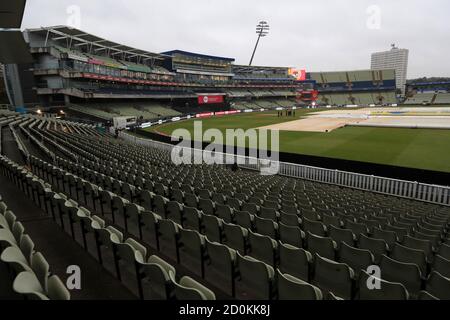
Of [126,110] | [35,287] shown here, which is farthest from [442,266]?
[126,110]

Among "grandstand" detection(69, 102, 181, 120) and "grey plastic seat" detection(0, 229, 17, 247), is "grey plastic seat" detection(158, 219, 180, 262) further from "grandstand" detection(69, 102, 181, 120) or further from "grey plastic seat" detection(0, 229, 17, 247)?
"grandstand" detection(69, 102, 181, 120)

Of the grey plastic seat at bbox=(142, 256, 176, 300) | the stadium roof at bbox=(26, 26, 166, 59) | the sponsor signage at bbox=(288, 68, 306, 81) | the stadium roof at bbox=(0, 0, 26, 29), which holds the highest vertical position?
the stadium roof at bbox=(26, 26, 166, 59)

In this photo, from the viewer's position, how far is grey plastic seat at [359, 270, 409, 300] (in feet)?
10.5

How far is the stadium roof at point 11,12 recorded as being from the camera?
6.80m

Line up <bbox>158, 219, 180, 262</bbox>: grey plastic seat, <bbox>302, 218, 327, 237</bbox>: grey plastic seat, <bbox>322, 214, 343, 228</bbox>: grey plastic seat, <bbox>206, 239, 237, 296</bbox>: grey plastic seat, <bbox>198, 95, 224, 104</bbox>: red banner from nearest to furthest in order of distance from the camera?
<bbox>206, 239, 237, 296</bbox>: grey plastic seat
<bbox>158, 219, 180, 262</bbox>: grey plastic seat
<bbox>302, 218, 327, 237</bbox>: grey plastic seat
<bbox>322, 214, 343, 228</bbox>: grey plastic seat
<bbox>198, 95, 224, 104</bbox>: red banner

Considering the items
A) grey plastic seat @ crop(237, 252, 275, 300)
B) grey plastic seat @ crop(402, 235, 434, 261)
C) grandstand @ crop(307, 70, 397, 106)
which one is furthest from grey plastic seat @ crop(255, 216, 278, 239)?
grandstand @ crop(307, 70, 397, 106)

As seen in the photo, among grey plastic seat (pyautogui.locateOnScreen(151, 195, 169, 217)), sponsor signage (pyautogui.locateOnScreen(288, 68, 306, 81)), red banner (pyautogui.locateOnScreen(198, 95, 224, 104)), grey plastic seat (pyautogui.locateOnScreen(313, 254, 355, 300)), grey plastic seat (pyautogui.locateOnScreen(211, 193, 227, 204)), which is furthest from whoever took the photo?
sponsor signage (pyautogui.locateOnScreen(288, 68, 306, 81))

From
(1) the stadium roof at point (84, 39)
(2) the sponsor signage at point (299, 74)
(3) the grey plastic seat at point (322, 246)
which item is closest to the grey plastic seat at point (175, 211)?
(3) the grey plastic seat at point (322, 246)

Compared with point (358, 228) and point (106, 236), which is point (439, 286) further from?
point (106, 236)

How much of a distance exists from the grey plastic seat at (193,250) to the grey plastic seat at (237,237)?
740mm

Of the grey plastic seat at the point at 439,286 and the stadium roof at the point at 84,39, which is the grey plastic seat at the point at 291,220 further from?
the stadium roof at the point at 84,39

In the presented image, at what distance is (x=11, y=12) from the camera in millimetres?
7383

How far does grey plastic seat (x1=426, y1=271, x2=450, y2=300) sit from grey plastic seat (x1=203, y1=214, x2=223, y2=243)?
3.46 m

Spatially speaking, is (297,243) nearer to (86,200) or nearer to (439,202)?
(86,200)
